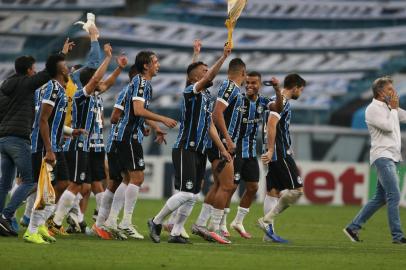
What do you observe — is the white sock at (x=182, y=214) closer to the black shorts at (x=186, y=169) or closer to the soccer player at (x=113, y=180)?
the black shorts at (x=186, y=169)

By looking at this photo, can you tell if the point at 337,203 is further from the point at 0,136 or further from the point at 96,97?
the point at 0,136

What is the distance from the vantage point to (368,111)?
16.1 m

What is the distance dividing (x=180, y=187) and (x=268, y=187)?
2.69 meters

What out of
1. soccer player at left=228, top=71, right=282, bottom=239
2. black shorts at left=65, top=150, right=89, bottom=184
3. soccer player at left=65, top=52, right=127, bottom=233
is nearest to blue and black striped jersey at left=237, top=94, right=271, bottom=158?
soccer player at left=228, top=71, right=282, bottom=239

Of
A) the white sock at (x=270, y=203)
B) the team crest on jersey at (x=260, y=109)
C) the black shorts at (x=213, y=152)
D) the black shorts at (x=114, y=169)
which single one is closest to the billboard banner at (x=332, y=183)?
the white sock at (x=270, y=203)

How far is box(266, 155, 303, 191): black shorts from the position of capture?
1603cm

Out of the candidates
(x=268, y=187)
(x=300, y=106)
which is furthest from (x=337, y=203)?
(x=268, y=187)

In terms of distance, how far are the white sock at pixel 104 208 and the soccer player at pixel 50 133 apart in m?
0.94

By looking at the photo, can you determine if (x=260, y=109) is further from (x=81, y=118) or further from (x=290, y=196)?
(x=81, y=118)

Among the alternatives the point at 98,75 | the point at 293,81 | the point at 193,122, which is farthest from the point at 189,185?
the point at 293,81

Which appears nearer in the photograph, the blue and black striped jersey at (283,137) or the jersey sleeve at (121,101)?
the jersey sleeve at (121,101)

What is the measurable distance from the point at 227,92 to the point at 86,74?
7.97ft

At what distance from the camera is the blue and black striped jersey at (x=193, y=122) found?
14547mm

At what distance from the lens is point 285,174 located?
633 inches
